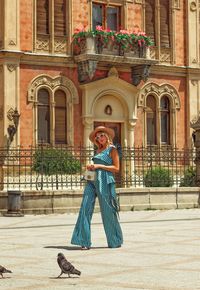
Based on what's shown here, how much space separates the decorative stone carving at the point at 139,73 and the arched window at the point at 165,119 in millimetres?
2302

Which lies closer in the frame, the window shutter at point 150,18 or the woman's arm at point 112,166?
the woman's arm at point 112,166

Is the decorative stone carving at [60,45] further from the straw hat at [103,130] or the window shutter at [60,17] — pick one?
the straw hat at [103,130]

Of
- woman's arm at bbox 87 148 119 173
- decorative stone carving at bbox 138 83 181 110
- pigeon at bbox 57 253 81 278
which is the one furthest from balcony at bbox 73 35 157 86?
pigeon at bbox 57 253 81 278

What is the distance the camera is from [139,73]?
115ft

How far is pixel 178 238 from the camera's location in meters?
13.3

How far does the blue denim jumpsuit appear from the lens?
11977mm

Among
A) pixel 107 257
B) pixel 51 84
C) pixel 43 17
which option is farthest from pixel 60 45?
pixel 107 257

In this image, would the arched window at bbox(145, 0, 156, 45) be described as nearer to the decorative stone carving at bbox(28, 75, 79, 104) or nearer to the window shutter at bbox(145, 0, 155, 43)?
the window shutter at bbox(145, 0, 155, 43)

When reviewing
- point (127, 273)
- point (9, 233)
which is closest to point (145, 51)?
point (9, 233)

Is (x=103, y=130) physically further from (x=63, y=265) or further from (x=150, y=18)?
(x=150, y=18)

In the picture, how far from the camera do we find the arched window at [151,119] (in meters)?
36.5

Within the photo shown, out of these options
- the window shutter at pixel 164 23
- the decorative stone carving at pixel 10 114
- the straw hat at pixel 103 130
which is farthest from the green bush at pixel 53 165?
the window shutter at pixel 164 23

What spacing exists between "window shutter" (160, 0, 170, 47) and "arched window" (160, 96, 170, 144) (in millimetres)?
2803

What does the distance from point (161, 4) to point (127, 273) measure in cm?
2971
